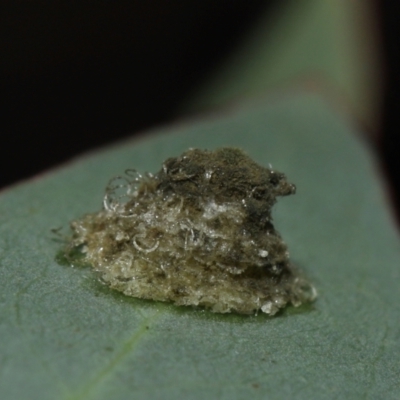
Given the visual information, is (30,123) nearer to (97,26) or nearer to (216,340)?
(97,26)

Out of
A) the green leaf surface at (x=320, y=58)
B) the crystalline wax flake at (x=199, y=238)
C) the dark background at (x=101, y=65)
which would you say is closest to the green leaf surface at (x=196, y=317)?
the crystalline wax flake at (x=199, y=238)

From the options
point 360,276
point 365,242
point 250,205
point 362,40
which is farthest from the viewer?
point 362,40

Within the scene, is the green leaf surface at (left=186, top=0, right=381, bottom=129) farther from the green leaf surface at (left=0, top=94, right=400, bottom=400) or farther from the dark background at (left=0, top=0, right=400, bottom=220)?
the green leaf surface at (left=0, top=94, right=400, bottom=400)

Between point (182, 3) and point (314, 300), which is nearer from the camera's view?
point (314, 300)

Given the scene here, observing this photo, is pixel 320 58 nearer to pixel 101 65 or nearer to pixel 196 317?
pixel 101 65

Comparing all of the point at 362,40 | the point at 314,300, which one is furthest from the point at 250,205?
the point at 362,40

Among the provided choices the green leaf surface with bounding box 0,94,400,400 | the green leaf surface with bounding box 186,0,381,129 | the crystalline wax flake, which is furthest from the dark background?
the crystalline wax flake

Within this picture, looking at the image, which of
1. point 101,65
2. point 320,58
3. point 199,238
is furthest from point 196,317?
point 101,65

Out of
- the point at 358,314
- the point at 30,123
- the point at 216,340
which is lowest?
the point at 30,123
